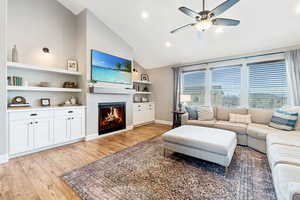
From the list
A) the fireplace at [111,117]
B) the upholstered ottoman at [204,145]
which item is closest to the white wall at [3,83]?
the fireplace at [111,117]

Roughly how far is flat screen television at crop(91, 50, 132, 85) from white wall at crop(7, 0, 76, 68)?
0.74 metres

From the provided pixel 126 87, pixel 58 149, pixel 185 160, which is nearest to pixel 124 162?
pixel 185 160

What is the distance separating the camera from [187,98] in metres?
4.37

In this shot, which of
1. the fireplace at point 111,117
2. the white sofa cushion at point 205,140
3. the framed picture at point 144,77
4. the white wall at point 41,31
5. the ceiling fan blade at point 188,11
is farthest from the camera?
the framed picture at point 144,77

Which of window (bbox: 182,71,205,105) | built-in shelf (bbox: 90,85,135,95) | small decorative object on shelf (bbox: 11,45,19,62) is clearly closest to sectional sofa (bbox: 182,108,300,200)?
window (bbox: 182,71,205,105)

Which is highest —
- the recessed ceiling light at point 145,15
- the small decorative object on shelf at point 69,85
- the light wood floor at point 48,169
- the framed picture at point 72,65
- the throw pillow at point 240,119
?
the recessed ceiling light at point 145,15

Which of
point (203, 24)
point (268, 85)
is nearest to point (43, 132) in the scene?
point (203, 24)

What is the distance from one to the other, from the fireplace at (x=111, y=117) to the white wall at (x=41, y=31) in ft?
5.27

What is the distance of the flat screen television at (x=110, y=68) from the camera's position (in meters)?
3.59

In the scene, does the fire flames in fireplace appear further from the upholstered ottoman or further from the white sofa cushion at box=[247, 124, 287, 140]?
the white sofa cushion at box=[247, 124, 287, 140]

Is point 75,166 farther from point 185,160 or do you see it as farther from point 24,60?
point 24,60

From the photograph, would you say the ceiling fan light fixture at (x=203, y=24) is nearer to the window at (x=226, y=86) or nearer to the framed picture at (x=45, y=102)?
the window at (x=226, y=86)

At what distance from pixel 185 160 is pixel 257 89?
122 inches

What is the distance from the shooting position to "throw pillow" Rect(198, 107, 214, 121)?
383 cm
